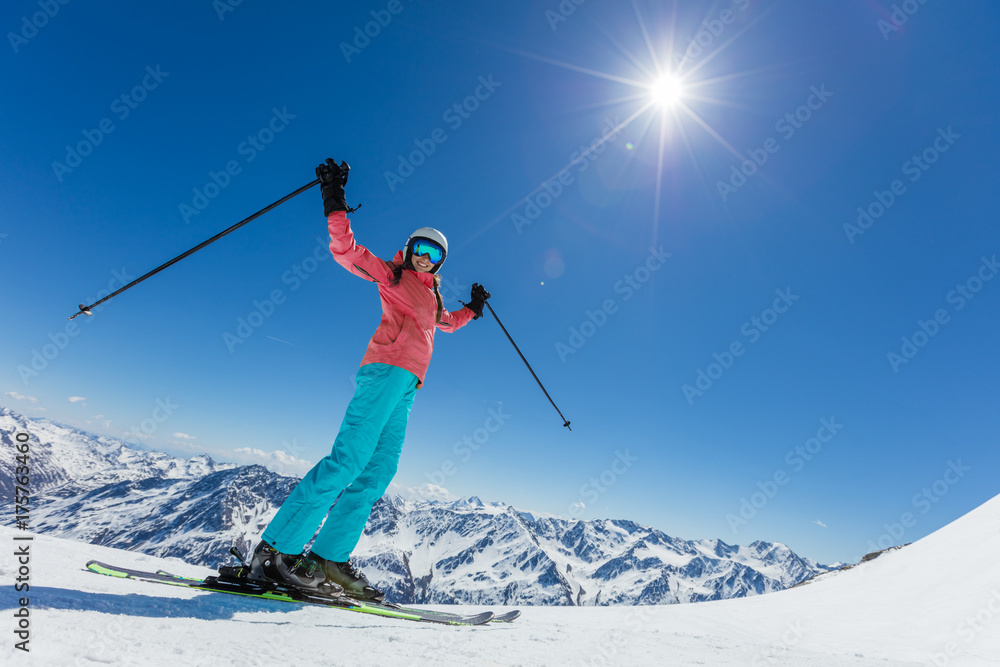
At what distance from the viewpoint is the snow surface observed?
2014 millimetres

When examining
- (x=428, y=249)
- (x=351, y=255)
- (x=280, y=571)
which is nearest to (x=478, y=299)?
(x=428, y=249)

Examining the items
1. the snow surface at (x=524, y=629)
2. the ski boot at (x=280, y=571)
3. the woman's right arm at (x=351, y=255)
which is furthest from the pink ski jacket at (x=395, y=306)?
the snow surface at (x=524, y=629)

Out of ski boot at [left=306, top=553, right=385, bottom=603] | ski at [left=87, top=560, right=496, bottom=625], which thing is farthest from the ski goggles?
ski at [left=87, top=560, right=496, bottom=625]

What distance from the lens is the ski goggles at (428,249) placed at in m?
5.17

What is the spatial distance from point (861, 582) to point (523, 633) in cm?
590

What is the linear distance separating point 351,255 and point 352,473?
2.16 m

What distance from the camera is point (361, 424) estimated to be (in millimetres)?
4316

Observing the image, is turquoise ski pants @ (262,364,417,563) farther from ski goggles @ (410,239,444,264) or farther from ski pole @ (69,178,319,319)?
ski pole @ (69,178,319,319)

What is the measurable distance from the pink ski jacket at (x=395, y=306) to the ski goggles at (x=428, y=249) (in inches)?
7.6

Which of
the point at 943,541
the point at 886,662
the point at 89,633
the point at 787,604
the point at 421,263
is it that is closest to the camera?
the point at 89,633

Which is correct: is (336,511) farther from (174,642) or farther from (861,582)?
(861,582)

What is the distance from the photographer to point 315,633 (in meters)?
2.62

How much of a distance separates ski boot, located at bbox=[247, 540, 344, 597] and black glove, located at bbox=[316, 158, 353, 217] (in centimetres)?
314

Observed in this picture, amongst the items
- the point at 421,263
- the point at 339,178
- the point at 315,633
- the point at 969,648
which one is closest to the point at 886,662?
the point at 969,648
